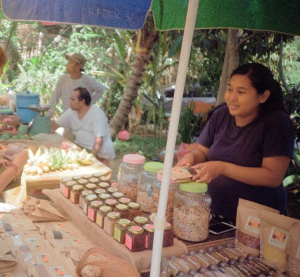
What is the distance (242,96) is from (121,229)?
99 centimetres

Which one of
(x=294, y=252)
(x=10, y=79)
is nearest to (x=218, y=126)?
(x=294, y=252)

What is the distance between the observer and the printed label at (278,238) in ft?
4.89

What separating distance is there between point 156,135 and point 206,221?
744cm

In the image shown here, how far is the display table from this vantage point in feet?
4.91

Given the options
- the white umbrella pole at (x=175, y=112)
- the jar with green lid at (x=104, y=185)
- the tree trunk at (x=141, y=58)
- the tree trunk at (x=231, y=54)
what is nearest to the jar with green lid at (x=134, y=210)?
the jar with green lid at (x=104, y=185)

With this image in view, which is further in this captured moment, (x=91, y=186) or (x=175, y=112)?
(x=91, y=186)

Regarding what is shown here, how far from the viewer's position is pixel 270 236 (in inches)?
60.3

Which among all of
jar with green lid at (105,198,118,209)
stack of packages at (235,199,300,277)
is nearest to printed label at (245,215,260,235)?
stack of packages at (235,199,300,277)

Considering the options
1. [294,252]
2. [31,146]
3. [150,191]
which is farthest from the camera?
[31,146]

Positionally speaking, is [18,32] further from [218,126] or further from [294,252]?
[294,252]

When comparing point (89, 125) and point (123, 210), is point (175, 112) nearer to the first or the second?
point (123, 210)

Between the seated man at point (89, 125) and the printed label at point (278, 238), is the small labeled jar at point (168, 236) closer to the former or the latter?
the printed label at point (278, 238)

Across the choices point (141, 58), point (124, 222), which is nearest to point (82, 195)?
point (124, 222)

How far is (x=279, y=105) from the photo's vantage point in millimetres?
2109
